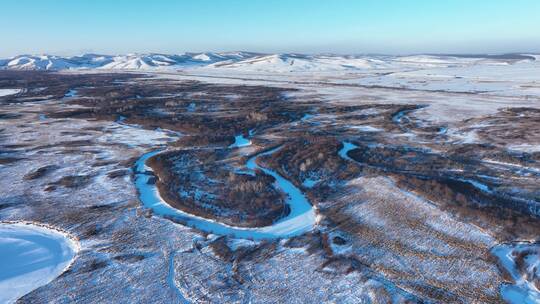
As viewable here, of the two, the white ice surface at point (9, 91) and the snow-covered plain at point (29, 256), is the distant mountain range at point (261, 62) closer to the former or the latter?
the white ice surface at point (9, 91)

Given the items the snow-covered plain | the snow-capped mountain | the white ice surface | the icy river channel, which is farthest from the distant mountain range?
the snow-covered plain

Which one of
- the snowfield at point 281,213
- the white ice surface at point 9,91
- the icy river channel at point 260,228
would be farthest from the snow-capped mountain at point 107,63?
the icy river channel at point 260,228

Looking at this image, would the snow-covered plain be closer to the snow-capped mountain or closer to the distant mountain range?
the distant mountain range

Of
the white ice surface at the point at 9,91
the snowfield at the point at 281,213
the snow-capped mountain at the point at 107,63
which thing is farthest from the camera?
the snow-capped mountain at the point at 107,63

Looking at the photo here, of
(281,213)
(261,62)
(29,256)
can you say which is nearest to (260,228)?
(281,213)

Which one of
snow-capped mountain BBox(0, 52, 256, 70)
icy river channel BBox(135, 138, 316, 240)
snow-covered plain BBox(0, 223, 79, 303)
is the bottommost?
snow-capped mountain BBox(0, 52, 256, 70)

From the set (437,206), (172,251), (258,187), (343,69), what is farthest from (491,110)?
(343,69)
